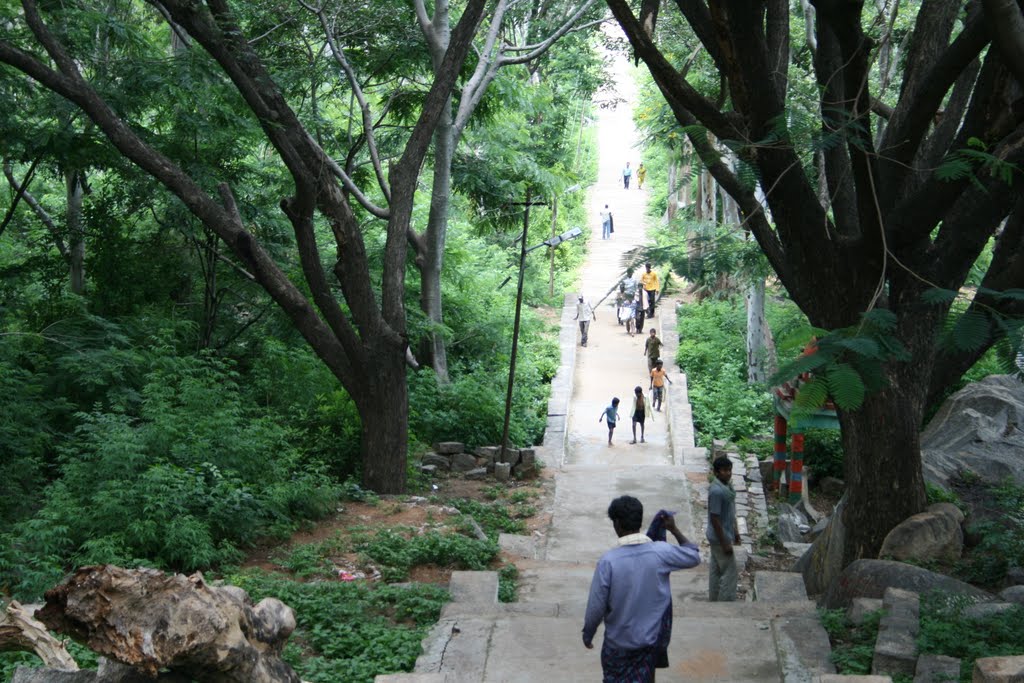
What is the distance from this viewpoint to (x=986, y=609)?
679 centimetres

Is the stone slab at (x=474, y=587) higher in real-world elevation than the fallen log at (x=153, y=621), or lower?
lower

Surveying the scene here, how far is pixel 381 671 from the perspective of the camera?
6.70 m

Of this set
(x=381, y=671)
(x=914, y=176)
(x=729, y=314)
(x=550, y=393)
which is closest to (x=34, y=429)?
(x=381, y=671)

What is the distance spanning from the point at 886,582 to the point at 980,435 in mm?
6941

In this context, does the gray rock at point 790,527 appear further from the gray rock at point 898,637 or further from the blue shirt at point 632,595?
the blue shirt at point 632,595

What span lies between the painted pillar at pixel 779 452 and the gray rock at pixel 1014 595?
732cm

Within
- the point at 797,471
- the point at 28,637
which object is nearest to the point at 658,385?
the point at 797,471

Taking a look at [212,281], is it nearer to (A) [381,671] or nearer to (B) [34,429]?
(B) [34,429]

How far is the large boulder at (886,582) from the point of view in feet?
24.8

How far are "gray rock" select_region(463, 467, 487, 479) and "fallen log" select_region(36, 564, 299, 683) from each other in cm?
1264

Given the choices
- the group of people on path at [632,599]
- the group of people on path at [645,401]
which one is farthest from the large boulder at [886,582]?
the group of people on path at [645,401]

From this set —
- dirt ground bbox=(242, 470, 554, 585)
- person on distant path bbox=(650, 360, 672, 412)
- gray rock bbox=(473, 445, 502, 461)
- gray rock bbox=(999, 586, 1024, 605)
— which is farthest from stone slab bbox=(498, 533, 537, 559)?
person on distant path bbox=(650, 360, 672, 412)

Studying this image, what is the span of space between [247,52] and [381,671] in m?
7.83

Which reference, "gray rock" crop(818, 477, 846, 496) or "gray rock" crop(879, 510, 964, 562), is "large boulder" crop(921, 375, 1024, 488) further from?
"gray rock" crop(879, 510, 964, 562)
